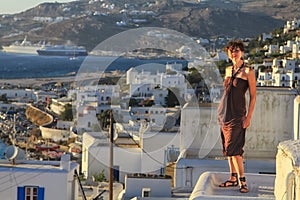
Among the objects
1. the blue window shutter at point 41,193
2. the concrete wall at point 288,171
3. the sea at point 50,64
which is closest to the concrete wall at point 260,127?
the blue window shutter at point 41,193

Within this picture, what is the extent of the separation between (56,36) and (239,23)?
1910cm

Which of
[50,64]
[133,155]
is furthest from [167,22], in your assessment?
[133,155]

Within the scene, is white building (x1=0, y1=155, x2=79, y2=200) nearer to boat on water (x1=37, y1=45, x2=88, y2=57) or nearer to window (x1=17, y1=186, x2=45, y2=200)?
window (x1=17, y1=186, x2=45, y2=200)

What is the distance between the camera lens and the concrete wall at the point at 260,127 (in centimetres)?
603

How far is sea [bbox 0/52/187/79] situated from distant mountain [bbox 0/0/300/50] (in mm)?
4023

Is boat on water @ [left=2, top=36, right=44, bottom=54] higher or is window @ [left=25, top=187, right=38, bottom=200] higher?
boat on water @ [left=2, top=36, right=44, bottom=54]

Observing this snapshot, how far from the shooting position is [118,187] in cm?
748

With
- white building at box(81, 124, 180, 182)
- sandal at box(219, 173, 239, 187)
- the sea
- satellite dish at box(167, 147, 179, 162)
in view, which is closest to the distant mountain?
the sea

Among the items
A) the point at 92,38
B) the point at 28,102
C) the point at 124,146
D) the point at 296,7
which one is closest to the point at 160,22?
the point at 92,38

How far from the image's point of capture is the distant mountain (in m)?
87.4

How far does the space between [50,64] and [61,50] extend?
830cm

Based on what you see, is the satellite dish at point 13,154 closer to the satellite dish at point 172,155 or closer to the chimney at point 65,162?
the chimney at point 65,162

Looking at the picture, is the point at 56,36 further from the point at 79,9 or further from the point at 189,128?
the point at 189,128

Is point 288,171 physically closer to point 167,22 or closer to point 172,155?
point 172,155
